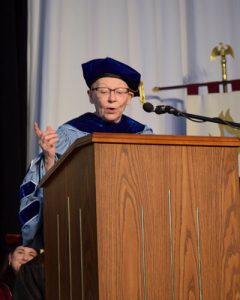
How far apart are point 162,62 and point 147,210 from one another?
3642 mm

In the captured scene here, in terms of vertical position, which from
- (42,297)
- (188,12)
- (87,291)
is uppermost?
(188,12)

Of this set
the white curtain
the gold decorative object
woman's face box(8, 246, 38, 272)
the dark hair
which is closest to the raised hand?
woman's face box(8, 246, 38, 272)

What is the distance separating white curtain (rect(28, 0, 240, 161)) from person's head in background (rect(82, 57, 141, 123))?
1.18m

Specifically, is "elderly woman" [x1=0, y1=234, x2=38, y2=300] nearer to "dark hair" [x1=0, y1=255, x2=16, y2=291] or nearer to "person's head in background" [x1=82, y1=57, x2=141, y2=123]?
"dark hair" [x1=0, y1=255, x2=16, y2=291]

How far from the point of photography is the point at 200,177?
76.7 inches

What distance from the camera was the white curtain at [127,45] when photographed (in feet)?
15.8

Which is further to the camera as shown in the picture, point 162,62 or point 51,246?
point 162,62

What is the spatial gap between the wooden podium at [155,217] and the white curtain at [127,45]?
286cm

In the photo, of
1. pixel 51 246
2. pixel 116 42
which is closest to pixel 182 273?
pixel 51 246

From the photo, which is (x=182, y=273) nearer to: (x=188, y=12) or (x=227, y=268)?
(x=227, y=268)

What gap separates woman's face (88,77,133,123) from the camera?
3520mm

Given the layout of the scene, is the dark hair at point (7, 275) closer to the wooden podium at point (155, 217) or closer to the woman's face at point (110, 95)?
the woman's face at point (110, 95)

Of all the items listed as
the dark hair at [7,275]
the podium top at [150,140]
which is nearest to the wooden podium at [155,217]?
the podium top at [150,140]

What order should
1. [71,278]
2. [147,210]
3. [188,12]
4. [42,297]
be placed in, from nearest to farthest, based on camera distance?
[147,210], [71,278], [42,297], [188,12]
